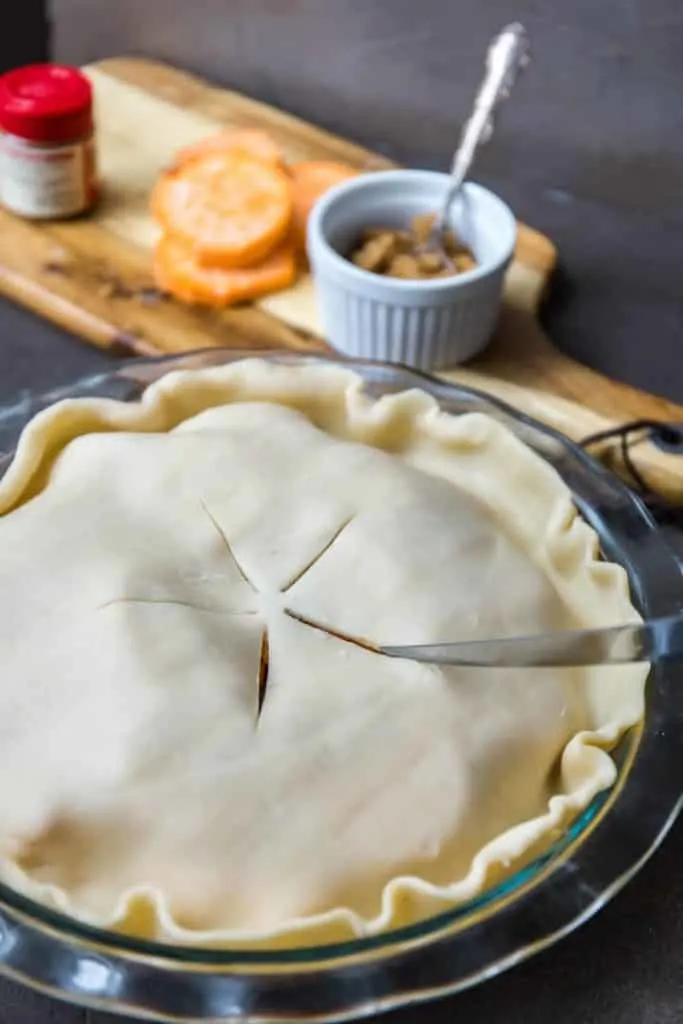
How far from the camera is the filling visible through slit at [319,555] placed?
2.64 ft

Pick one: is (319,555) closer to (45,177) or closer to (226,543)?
(226,543)

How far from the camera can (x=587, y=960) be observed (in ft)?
2.46

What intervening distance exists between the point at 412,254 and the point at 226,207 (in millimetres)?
238

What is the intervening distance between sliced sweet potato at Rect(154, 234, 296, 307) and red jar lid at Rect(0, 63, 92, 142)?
16 centimetres

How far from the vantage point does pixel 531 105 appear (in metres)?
1.49

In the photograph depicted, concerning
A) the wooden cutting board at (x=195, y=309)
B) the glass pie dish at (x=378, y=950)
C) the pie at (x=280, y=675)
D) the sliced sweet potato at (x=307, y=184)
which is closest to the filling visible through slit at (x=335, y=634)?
the pie at (x=280, y=675)

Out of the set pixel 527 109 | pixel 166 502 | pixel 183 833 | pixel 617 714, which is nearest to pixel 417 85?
pixel 527 109

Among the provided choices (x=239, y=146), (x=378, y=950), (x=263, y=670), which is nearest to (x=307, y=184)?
(x=239, y=146)

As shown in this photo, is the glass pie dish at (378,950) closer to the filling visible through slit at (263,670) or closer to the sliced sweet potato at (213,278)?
the filling visible through slit at (263,670)

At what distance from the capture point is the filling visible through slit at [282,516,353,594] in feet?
2.64

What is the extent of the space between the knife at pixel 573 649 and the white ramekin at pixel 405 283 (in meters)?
0.47

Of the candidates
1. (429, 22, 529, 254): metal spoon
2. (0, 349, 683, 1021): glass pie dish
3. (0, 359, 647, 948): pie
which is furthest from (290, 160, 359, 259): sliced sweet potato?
(0, 349, 683, 1021): glass pie dish

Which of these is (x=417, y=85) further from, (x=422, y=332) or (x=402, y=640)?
(x=402, y=640)

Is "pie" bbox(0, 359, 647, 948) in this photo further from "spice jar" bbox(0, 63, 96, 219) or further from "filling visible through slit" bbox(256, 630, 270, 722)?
"spice jar" bbox(0, 63, 96, 219)
